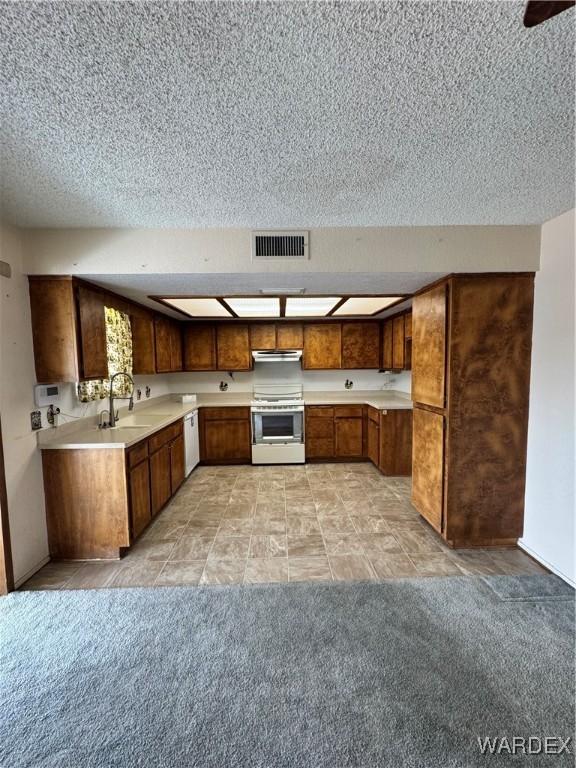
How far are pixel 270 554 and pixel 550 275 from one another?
9.43 feet

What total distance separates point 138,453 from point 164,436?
0.61 metres

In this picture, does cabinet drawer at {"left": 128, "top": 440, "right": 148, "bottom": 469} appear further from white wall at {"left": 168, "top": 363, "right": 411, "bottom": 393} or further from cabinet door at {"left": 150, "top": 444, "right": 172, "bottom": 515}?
white wall at {"left": 168, "top": 363, "right": 411, "bottom": 393}

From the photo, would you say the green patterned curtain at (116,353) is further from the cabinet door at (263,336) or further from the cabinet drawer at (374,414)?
the cabinet drawer at (374,414)

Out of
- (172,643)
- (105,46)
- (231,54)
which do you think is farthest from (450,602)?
(105,46)

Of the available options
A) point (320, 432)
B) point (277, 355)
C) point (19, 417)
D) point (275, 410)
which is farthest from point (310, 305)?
point (19, 417)

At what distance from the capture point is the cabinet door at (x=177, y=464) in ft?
11.0

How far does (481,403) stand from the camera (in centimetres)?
238

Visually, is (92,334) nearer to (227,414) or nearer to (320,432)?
(227,414)

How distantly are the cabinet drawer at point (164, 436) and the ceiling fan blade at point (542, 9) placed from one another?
3054 millimetres

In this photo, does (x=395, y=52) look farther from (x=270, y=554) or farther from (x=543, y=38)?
(x=270, y=554)

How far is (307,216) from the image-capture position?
2.05 metres

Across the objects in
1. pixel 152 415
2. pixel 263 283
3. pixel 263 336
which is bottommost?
pixel 152 415

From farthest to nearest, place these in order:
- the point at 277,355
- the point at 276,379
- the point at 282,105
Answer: the point at 276,379 < the point at 277,355 < the point at 282,105

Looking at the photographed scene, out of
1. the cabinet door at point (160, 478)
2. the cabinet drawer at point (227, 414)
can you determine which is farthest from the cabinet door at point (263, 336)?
the cabinet door at point (160, 478)
